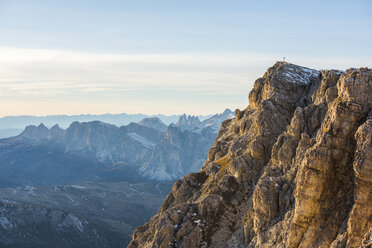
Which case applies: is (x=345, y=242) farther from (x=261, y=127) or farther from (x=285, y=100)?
(x=285, y=100)

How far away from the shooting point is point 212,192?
121 meters

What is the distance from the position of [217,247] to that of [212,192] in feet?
59.0

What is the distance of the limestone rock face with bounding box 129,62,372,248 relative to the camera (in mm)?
66875

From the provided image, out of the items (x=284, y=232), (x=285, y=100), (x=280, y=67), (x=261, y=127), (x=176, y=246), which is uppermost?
(x=280, y=67)

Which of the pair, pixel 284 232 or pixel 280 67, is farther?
pixel 280 67

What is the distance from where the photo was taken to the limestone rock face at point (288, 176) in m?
66.9

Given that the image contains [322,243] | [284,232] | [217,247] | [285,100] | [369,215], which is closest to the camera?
[369,215]

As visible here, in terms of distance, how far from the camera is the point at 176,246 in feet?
366

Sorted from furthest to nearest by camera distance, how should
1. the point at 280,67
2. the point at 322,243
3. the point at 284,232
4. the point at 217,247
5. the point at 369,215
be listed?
the point at 280,67, the point at 217,247, the point at 284,232, the point at 322,243, the point at 369,215

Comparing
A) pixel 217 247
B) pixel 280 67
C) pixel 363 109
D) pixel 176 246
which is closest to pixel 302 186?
pixel 363 109

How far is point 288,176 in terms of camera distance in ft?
308

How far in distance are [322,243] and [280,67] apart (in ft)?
280

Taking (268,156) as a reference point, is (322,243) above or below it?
below

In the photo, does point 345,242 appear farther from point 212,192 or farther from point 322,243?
point 212,192
